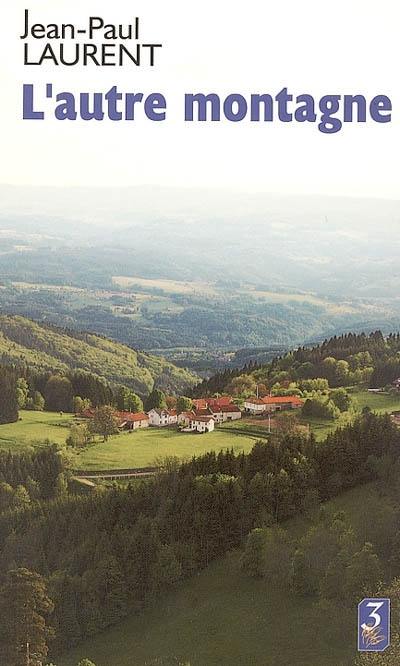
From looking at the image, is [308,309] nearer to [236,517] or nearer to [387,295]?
[387,295]

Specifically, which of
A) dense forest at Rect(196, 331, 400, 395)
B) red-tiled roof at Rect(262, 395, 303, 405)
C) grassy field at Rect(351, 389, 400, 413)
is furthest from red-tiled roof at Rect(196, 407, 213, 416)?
grassy field at Rect(351, 389, 400, 413)

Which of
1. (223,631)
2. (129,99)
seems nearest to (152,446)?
(223,631)

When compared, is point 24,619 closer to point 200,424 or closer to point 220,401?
point 200,424

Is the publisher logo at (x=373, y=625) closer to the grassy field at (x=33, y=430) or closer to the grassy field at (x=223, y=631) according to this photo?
the grassy field at (x=223, y=631)

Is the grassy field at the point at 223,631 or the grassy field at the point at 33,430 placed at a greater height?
the grassy field at the point at 33,430

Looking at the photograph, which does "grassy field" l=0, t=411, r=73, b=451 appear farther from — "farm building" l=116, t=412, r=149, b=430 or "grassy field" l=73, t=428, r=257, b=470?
"farm building" l=116, t=412, r=149, b=430

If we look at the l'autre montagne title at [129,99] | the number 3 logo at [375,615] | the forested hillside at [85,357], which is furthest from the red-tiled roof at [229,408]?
the l'autre montagne title at [129,99]
